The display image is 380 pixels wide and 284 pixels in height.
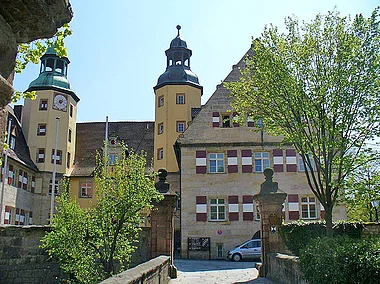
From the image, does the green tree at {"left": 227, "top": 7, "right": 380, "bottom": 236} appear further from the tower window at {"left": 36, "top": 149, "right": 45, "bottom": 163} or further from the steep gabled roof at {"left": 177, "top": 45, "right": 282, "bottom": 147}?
the tower window at {"left": 36, "top": 149, "right": 45, "bottom": 163}

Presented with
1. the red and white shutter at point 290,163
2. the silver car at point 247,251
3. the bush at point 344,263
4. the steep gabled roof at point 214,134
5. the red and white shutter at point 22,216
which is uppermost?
the steep gabled roof at point 214,134

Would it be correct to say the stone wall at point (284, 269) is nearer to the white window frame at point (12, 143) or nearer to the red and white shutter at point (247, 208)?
the red and white shutter at point (247, 208)

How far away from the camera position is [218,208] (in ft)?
91.9

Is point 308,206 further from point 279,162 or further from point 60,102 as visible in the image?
point 60,102

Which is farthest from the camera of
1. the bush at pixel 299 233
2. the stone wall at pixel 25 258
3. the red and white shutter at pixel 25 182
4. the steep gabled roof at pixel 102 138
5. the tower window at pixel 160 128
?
the steep gabled roof at pixel 102 138

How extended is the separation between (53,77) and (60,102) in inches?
97.7

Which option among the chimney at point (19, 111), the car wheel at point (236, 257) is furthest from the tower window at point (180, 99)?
the car wheel at point (236, 257)

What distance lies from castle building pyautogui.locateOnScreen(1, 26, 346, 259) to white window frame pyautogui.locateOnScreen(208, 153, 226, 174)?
0.06 metres

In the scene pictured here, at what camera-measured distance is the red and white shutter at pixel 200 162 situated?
28466 mm

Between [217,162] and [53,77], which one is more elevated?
[53,77]

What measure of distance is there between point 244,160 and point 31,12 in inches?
1050

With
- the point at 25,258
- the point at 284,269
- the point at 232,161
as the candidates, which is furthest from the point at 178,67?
the point at 284,269

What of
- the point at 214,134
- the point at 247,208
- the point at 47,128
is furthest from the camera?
the point at 47,128

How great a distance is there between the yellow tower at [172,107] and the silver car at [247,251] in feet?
39.9
